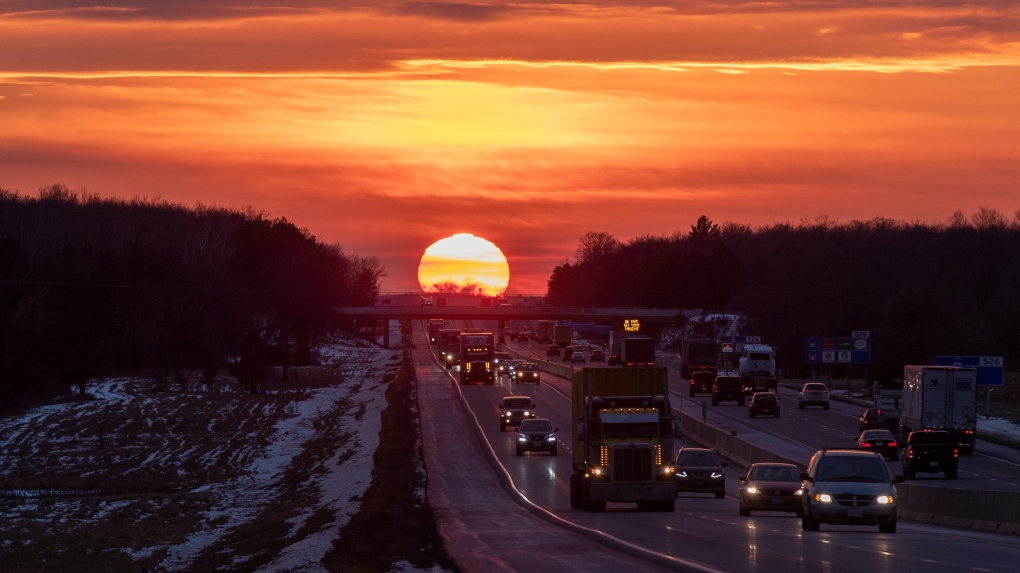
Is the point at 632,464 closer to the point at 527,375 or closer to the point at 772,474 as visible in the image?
the point at 772,474

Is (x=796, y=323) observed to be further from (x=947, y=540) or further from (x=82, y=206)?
(x=947, y=540)

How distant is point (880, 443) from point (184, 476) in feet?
108

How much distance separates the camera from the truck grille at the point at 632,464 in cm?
3325

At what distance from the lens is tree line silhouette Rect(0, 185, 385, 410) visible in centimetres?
10769

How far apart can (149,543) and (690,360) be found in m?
78.9

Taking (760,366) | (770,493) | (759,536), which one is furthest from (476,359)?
(759,536)

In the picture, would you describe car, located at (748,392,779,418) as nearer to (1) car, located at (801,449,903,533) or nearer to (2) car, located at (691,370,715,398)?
(2) car, located at (691,370,715,398)

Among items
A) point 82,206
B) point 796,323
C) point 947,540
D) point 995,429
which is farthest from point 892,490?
point 82,206

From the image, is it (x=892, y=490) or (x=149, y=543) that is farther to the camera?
(x=149, y=543)

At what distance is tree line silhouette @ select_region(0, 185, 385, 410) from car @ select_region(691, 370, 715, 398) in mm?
38174

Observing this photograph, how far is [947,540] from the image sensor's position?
25.1 meters

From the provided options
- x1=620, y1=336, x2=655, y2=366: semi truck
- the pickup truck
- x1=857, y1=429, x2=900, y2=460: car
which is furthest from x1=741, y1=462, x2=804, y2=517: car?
x1=620, y1=336, x2=655, y2=366: semi truck

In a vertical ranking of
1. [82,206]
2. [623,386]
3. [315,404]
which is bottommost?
[315,404]

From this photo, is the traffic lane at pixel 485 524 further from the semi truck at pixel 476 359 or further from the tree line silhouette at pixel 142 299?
the tree line silhouette at pixel 142 299
